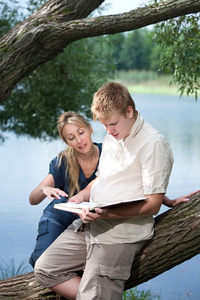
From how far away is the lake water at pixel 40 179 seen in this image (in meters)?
6.51

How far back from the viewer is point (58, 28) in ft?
14.5

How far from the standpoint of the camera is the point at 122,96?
2.95 metres

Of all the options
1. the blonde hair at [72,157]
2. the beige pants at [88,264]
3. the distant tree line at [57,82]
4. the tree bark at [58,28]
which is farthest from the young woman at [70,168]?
the distant tree line at [57,82]

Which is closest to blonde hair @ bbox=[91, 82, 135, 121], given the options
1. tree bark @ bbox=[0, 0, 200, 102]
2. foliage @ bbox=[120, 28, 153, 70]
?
tree bark @ bbox=[0, 0, 200, 102]

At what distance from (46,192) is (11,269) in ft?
9.93

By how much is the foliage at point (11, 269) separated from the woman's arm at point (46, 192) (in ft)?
8.71

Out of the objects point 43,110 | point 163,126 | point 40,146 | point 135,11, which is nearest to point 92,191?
point 135,11

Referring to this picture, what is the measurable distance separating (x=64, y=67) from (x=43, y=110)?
936mm

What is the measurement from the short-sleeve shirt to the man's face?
0.09ft

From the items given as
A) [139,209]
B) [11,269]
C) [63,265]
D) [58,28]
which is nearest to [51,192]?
[63,265]

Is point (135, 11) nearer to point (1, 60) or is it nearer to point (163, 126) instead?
point (1, 60)

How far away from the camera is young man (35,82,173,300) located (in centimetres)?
285

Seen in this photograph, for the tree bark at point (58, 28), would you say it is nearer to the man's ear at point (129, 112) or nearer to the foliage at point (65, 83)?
the man's ear at point (129, 112)

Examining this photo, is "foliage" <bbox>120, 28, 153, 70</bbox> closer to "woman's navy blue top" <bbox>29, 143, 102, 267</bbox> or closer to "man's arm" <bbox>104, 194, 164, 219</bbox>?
"woman's navy blue top" <bbox>29, 143, 102, 267</bbox>
